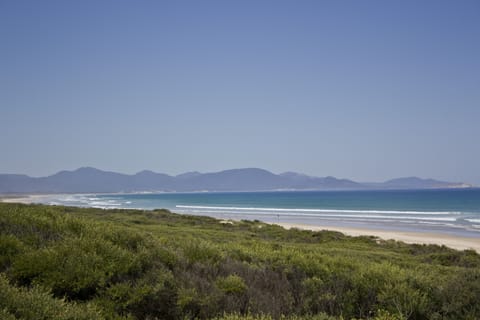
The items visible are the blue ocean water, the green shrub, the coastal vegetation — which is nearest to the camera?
the green shrub

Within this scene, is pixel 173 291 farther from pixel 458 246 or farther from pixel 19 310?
pixel 458 246

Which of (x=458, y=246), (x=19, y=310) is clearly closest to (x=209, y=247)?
(x=19, y=310)

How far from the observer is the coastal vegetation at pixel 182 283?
4.74m

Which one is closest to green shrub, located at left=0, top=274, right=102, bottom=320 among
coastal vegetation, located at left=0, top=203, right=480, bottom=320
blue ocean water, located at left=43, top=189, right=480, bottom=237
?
coastal vegetation, located at left=0, top=203, right=480, bottom=320

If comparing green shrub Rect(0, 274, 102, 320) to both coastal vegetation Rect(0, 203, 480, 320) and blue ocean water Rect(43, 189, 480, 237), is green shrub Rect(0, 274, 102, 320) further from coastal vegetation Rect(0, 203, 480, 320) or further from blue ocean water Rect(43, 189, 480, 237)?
blue ocean water Rect(43, 189, 480, 237)

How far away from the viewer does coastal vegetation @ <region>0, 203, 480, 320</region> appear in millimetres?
4742

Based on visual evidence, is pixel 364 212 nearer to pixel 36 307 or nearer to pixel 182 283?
pixel 182 283

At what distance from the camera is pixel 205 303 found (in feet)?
16.5

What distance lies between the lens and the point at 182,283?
5496 mm

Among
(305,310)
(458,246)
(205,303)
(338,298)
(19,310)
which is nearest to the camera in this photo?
(19,310)

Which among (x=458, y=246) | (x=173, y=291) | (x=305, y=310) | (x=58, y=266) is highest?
Answer: (x=58, y=266)

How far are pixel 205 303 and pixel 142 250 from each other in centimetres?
164

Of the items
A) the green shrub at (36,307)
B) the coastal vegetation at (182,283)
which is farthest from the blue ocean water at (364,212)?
the green shrub at (36,307)

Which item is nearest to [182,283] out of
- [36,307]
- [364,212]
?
[36,307]
